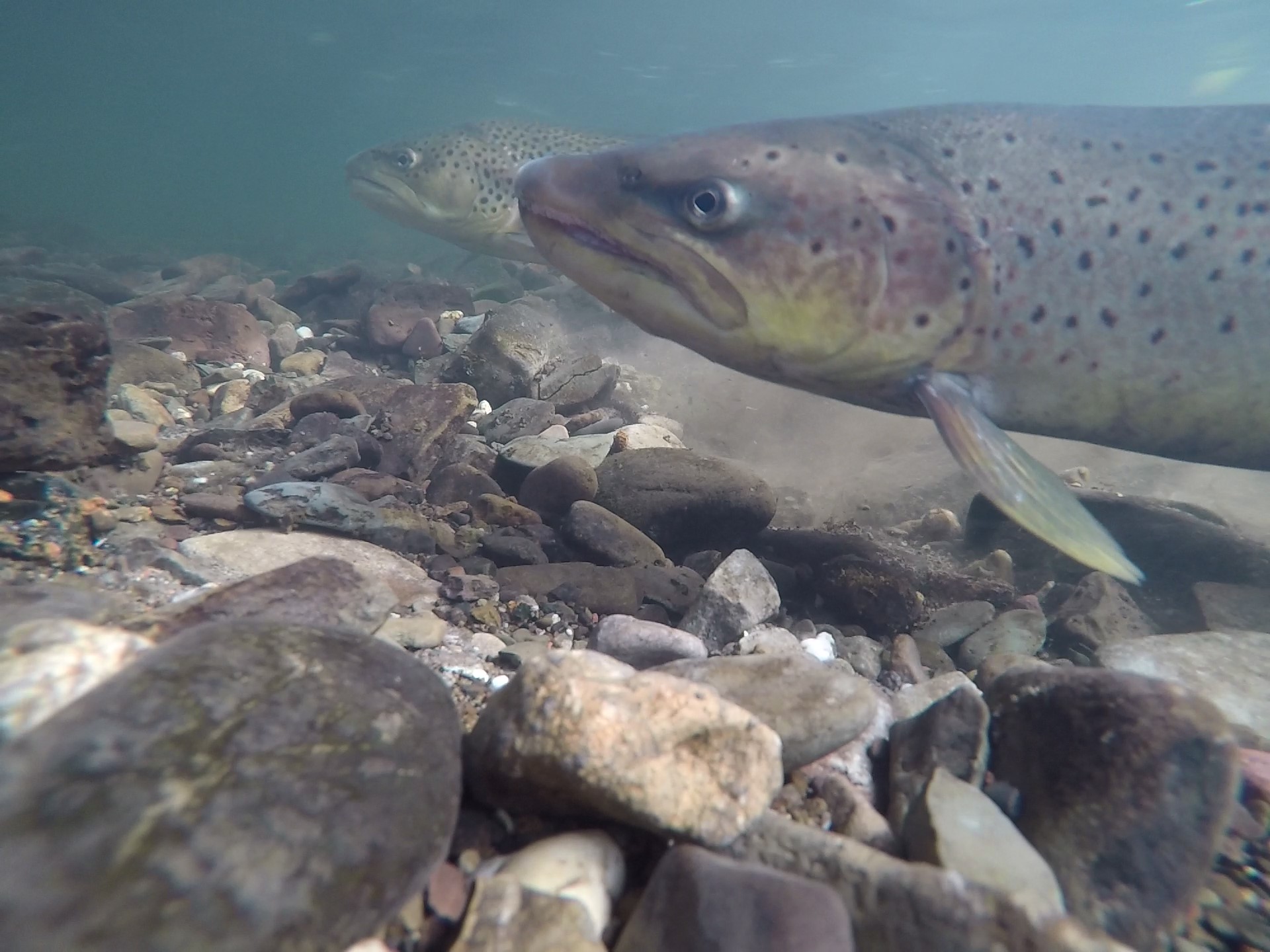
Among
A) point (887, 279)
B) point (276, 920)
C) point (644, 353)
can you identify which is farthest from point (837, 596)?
point (644, 353)

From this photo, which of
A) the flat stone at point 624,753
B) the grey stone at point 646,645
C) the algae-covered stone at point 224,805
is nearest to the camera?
the algae-covered stone at point 224,805

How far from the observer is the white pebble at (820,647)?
285cm

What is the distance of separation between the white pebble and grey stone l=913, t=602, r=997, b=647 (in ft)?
1.74

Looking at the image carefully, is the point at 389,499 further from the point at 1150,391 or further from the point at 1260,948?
the point at 1150,391

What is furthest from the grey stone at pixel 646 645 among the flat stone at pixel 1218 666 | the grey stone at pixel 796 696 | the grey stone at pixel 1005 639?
the flat stone at pixel 1218 666

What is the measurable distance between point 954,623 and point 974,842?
1.97 metres

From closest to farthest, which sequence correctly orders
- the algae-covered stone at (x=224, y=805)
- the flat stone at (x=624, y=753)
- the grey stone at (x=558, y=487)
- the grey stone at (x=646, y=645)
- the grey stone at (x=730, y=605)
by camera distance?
the algae-covered stone at (x=224, y=805) → the flat stone at (x=624, y=753) → the grey stone at (x=646, y=645) → the grey stone at (x=730, y=605) → the grey stone at (x=558, y=487)

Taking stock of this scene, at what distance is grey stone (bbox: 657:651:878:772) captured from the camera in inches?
71.4

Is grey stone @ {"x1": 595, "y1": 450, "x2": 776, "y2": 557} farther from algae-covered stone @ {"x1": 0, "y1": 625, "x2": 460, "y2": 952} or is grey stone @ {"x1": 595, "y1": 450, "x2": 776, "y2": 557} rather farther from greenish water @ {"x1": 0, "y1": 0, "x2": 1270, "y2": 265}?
greenish water @ {"x1": 0, "y1": 0, "x2": 1270, "y2": 265}

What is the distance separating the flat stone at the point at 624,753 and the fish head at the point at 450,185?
8.81 metres

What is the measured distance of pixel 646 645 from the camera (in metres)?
2.43

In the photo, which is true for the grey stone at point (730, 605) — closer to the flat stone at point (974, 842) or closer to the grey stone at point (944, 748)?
the grey stone at point (944, 748)

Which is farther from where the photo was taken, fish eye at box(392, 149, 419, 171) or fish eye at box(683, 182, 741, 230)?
fish eye at box(392, 149, 419, 171)

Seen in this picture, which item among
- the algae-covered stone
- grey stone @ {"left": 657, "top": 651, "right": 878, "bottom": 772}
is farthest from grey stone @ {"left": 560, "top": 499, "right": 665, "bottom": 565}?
the algae-covered stone
